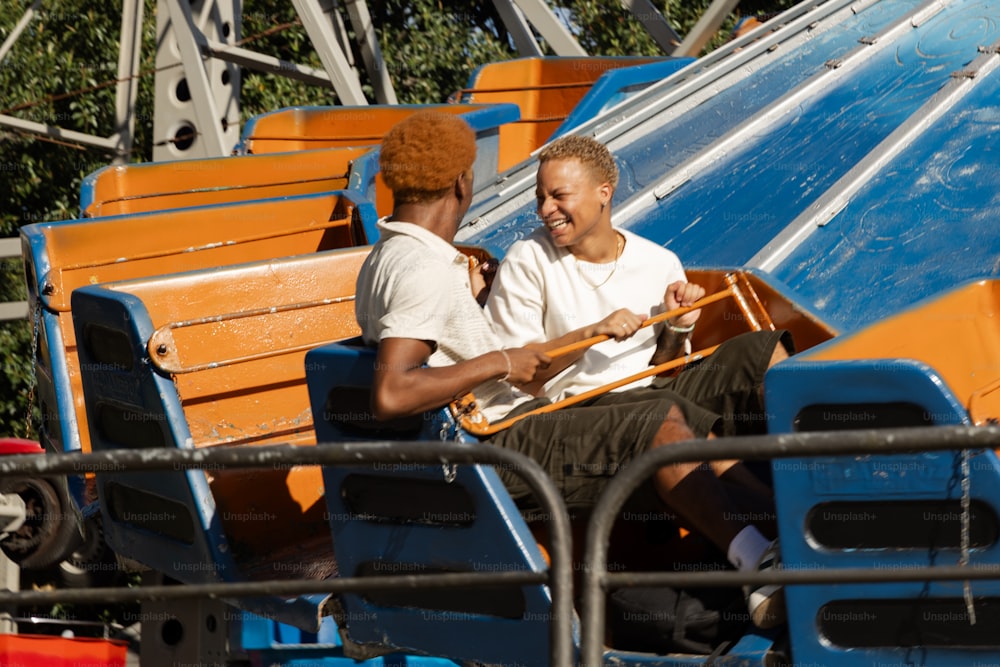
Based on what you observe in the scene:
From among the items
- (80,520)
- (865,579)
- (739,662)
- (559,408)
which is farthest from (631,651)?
(80,520)

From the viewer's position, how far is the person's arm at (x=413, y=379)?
105 inches

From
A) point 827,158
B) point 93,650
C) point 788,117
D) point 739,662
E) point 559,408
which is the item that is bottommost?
point 739,662

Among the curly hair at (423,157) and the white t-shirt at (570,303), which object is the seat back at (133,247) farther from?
the curly hair at (423,157)

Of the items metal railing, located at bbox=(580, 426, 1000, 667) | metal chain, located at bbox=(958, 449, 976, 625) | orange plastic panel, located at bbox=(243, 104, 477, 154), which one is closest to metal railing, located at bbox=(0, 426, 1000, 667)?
metal railing, located at bbox=(580, 426, 1000, 667)

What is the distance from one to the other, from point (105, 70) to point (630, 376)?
700 centimetres

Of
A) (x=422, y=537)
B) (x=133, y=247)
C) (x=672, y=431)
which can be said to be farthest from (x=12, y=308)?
(x=672, y=431)

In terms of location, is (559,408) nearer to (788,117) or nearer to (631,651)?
(631,651)

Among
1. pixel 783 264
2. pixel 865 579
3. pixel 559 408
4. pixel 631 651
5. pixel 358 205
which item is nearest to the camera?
pixel 865 579

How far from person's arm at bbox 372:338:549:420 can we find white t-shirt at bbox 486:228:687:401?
495 mm

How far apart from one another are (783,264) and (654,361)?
3.39 ft

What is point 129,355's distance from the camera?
3363 mm

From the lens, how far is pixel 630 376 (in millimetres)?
3256

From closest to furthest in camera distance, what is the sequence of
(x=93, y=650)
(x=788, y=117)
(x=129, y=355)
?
(x=129, y=355) < (x=93, y=650) < (x=788, y=117)

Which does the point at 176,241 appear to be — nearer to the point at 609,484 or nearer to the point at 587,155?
the point at 587,155
